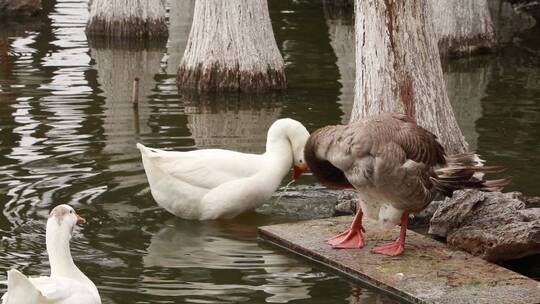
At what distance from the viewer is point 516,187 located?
38.8ft

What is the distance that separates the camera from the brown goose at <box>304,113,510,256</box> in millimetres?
9227

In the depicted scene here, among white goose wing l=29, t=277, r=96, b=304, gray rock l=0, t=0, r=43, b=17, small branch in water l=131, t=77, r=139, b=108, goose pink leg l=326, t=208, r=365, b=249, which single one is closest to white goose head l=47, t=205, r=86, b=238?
white goose wing l=29, t=277, r=96, b=304

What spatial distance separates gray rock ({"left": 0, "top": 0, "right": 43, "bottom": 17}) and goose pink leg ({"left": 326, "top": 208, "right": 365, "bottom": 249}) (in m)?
17.3

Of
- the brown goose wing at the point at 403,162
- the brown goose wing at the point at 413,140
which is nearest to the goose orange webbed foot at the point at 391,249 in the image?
the brown goose wing at the point at 403,162

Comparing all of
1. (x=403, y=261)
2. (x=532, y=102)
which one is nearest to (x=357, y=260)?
(x=403, y=261)

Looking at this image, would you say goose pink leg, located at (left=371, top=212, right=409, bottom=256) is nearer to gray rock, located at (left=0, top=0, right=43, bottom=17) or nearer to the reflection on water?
the reflection on water

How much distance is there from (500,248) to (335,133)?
5.33 feet

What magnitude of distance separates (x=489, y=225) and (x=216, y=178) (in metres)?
2.57

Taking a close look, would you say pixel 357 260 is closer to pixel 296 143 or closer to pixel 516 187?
pixel 296 143

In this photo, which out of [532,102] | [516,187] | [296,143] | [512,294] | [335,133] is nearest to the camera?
[512,294]

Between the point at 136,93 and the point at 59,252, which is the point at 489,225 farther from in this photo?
the point at 136,93

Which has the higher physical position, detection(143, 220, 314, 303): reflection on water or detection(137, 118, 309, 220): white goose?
detection(137, 118, 309, 220): white goose

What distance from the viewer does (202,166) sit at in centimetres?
1085

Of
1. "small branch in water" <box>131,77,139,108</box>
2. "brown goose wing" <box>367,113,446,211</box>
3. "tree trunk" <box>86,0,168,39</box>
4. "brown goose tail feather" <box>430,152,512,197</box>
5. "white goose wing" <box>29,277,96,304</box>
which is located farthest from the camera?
"tree trunk" <box>86,0,168,39</box>
